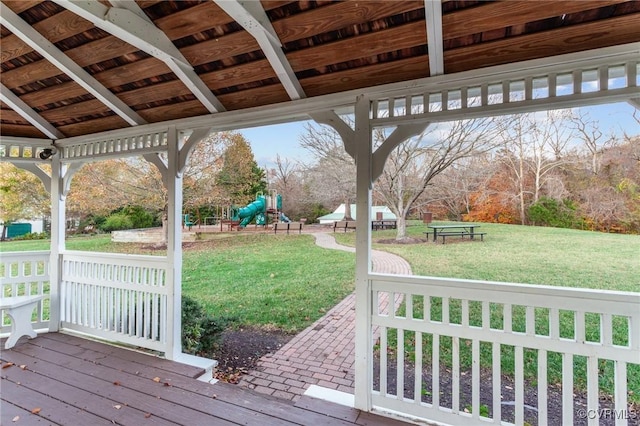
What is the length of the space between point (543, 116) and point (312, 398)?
7179 millimetres

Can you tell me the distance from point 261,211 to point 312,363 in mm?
7303

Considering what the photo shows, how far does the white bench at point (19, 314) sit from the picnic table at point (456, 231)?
22.8 feet

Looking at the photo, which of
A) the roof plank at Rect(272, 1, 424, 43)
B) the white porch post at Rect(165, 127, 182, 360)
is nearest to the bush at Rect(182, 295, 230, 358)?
the white porch post at Rect(165, 127, 182, 360)

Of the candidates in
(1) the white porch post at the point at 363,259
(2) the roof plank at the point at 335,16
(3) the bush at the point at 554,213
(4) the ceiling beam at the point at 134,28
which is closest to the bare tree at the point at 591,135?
(3) the bush at the point at 554,213

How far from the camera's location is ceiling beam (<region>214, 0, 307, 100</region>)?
1.61 meters

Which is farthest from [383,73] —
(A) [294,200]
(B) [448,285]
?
(A) [294,200]

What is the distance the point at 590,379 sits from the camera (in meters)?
1.68

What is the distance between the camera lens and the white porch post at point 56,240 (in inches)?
140

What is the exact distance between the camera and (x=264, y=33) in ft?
5.81

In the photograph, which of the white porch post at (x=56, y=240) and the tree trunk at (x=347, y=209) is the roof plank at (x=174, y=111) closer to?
the white porch post at (x=56, y=240)

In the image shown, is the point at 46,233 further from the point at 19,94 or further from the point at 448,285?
the point at 448,285

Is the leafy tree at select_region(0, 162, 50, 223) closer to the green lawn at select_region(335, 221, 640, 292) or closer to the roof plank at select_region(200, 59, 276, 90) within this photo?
the roof plank at select_region(200, 59, 276, 90)

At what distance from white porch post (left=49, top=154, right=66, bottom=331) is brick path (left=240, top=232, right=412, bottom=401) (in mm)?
2404

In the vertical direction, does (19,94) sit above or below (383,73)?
above
